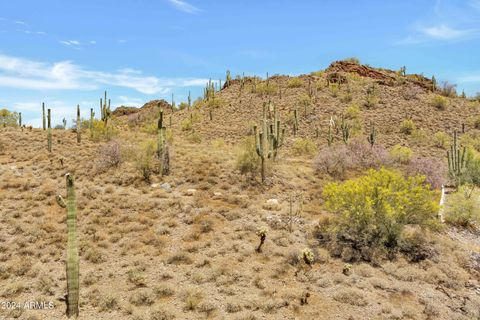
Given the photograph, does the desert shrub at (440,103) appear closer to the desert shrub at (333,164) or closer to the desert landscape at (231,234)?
the desert landscape at (231,234)

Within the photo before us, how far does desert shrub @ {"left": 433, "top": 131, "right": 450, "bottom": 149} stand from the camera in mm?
34469

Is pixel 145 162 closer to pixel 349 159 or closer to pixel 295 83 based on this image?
pixel 349 159

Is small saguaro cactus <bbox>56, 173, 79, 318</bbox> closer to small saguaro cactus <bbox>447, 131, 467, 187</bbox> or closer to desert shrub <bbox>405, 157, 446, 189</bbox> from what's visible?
desert shrub <bbox>405, 157, 446, 189</bbox>

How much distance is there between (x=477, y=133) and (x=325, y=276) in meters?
34.4

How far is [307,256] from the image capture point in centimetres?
1152

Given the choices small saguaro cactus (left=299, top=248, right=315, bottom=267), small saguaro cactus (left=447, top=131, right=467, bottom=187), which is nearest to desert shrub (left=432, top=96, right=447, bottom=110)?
small saguaro cactus (left=447, top=131, right=467, bottom=187)

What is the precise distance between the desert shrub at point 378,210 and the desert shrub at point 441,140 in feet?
79.5

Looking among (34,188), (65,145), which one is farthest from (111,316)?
(65,145)

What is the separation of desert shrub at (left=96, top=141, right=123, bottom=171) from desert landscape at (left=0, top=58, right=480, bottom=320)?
91mm

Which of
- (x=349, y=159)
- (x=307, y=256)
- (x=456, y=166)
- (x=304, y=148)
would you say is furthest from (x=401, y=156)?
(x=307, y=256)

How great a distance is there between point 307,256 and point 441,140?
2878cm

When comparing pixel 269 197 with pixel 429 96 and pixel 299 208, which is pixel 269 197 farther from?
pixel 429 96

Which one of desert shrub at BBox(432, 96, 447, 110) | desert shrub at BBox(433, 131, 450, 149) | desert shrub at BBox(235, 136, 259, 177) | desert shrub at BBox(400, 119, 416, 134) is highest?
desert shrub at BBox(432, 96, 447, 110)

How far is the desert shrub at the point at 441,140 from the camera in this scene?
34469mm
